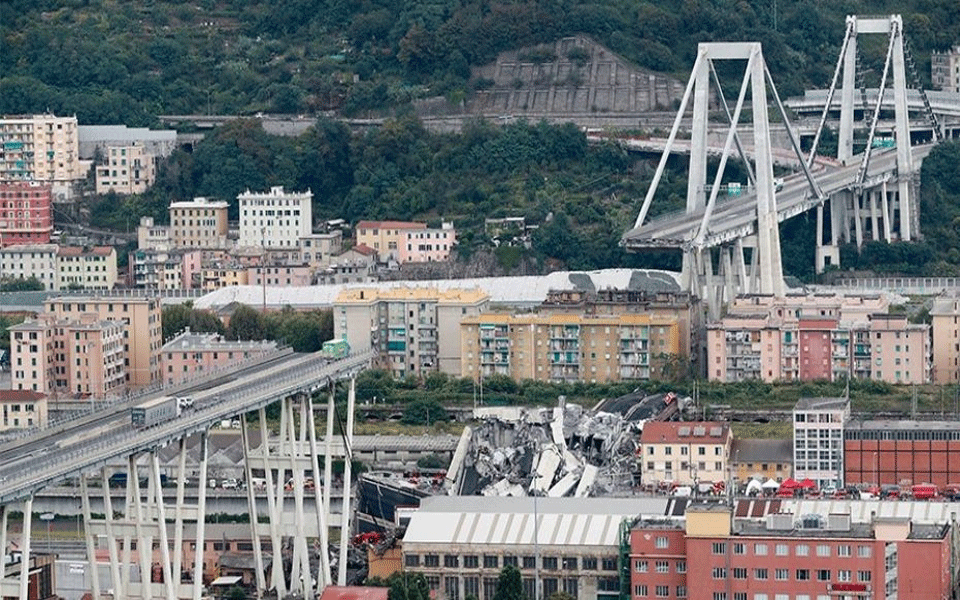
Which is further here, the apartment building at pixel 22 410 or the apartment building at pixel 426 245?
the apartment building at pixel 426 245

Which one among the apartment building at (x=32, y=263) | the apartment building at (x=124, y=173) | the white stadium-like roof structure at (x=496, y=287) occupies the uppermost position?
the apartment building at (x=124, y=173)

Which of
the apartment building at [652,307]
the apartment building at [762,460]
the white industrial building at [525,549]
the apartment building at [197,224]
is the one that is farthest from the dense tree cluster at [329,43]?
the white industrial building at [525,549]

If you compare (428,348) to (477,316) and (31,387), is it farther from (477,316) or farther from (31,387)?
(31,387)

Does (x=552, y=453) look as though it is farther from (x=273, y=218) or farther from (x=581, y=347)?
(x=273, y=218)

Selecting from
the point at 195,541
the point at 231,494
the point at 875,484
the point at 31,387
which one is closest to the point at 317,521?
the point at 195,541

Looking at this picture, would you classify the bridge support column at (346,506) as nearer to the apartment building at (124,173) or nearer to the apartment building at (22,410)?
the apartment building at (22,410)


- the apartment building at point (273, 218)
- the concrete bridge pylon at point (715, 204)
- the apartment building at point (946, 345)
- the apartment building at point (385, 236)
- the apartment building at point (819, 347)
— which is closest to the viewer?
the apartment building at point (819, 347)

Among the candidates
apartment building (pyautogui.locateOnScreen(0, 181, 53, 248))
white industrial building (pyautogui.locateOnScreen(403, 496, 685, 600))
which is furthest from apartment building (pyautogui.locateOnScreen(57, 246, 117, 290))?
white industrial building (pyautogui.locateOnScreen(403, 496, 685, 600))
